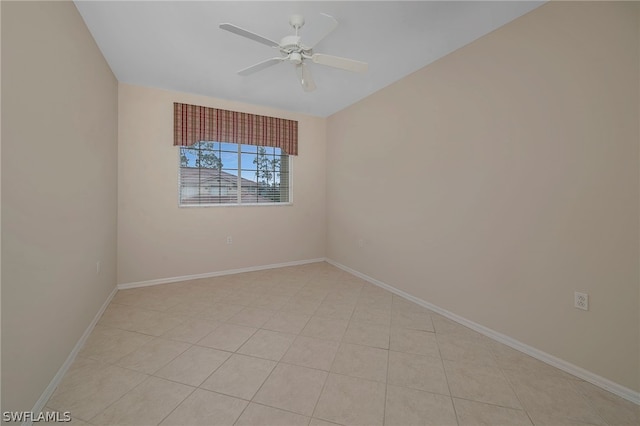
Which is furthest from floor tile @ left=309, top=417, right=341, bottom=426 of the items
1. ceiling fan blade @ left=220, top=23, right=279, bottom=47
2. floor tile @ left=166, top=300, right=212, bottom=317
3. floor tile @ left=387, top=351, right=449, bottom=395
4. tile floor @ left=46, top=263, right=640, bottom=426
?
ceiling fan blade @ left=220, top=23, right=279, bottom=47

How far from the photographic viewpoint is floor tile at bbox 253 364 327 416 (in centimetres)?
145

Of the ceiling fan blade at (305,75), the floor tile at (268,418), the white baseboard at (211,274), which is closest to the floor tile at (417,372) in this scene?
the floor tile at (268,418)

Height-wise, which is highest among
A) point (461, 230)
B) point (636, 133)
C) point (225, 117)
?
point (225, 117)

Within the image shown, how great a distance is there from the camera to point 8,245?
3.83ft

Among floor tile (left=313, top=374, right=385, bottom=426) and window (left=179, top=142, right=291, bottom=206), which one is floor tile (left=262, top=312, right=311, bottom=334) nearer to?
floor tile (left=313, top=374, right=385, bottom=426)

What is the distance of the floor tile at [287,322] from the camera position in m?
2.30

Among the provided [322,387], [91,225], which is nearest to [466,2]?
[322,387]

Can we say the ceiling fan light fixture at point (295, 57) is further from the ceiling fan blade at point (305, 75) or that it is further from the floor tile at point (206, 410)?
the floor tile at point (206, 410)

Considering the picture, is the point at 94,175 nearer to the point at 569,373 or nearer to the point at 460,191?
the point at 460,191

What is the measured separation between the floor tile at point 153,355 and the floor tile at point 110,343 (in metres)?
0.07

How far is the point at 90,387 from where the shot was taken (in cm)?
156

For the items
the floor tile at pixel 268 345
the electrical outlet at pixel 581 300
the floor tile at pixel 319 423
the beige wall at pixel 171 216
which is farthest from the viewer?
the beige wall at pixel 171 216

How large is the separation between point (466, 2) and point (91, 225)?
3.53 meters

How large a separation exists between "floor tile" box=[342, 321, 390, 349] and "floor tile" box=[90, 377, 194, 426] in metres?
1.24
